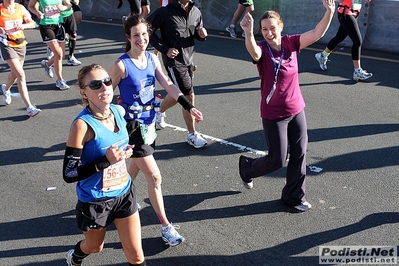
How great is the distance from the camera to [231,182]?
604 cm

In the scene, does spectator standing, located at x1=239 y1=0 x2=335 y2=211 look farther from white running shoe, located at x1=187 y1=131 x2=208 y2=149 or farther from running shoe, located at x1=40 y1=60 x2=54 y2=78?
running shoe, located at x1=40 y1=60 x2=54 y2=78

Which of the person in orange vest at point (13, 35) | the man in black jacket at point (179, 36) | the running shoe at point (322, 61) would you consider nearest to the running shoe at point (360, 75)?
the running shoe at point (322, 61)

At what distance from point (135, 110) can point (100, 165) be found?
4.30ft

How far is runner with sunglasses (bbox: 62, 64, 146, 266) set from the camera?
3578 millimetres

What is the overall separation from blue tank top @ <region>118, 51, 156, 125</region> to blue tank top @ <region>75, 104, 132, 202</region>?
89 centimetres

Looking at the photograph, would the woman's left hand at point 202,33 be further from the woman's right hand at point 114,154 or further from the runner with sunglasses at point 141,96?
the woman's right hand at point 114,154

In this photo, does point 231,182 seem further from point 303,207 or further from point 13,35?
point 13,35

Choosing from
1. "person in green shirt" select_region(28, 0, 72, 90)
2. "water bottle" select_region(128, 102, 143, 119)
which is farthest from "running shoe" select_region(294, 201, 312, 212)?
"person in green shirt" select_region(28, 0, 72, 90)

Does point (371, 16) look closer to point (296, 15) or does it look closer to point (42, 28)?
Answer: point (296, 15)

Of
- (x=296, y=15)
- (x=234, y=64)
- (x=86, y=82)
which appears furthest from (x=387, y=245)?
(x=296, y=15)

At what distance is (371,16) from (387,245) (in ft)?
27.7

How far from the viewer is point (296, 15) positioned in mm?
13133
